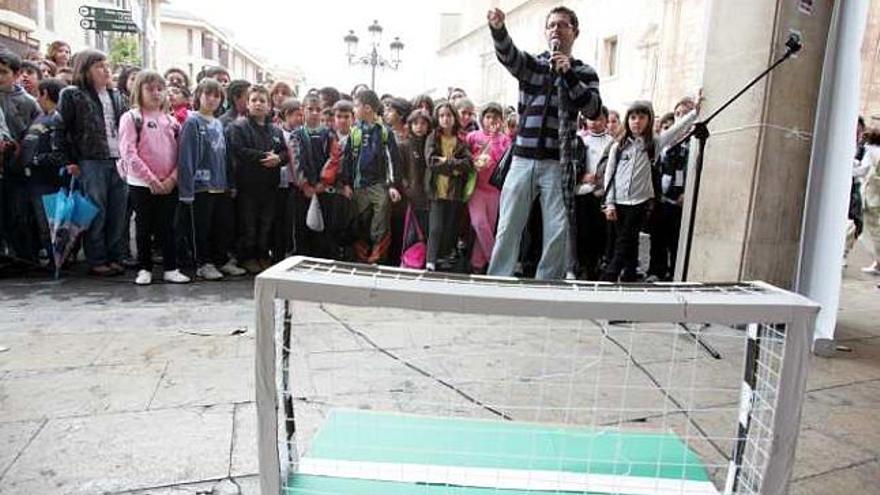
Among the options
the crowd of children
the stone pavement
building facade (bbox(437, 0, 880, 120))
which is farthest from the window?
the stone pavement

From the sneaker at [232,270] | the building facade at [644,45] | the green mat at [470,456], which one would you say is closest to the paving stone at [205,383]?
the green mat at [470,456]

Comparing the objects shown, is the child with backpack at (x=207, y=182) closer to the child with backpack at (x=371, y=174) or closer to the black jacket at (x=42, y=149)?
the black jacket at (x=42, y=149)

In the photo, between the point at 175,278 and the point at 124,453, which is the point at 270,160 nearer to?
the point at 175,278

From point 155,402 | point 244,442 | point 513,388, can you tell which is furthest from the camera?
point 513,388

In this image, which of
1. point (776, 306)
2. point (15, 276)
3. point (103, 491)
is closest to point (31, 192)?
point (15, 276)

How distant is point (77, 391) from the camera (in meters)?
2.80

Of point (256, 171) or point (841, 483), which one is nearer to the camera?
point (841, 483)

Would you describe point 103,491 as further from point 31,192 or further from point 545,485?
point 31,192

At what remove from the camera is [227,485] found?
2109 mm

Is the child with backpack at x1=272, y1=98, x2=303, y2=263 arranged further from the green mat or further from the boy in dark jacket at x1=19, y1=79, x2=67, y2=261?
the green mat

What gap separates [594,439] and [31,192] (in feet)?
16.1

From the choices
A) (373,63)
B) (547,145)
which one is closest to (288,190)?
A: (547,145)

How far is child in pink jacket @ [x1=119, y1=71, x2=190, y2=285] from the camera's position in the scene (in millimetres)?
4812

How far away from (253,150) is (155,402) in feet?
10.0
